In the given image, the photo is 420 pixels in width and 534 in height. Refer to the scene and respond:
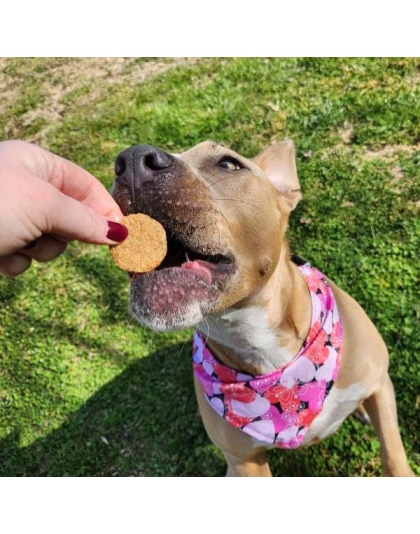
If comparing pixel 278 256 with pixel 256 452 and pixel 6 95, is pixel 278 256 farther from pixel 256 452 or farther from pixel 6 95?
pixel 6 95

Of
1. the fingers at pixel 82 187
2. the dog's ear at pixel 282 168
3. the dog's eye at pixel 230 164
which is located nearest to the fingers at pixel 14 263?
the fingers at pixel 82 187

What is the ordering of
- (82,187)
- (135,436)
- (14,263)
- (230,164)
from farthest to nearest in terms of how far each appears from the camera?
(135,436) → (230,164) → (14,263) → (82,187)

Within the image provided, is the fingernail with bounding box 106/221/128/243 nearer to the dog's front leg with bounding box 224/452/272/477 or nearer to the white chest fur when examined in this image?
the white chest fur

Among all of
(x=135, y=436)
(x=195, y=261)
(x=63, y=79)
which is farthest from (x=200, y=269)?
(x=63, y=79)

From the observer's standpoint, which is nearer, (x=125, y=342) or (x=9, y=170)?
(x=9, y=170)

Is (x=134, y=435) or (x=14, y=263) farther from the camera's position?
(x=134, y=435)

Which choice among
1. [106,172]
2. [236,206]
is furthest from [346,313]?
[106,172]

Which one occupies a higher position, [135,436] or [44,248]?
[44,248]

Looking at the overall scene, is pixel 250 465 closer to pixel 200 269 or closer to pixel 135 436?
pixel 135 436
